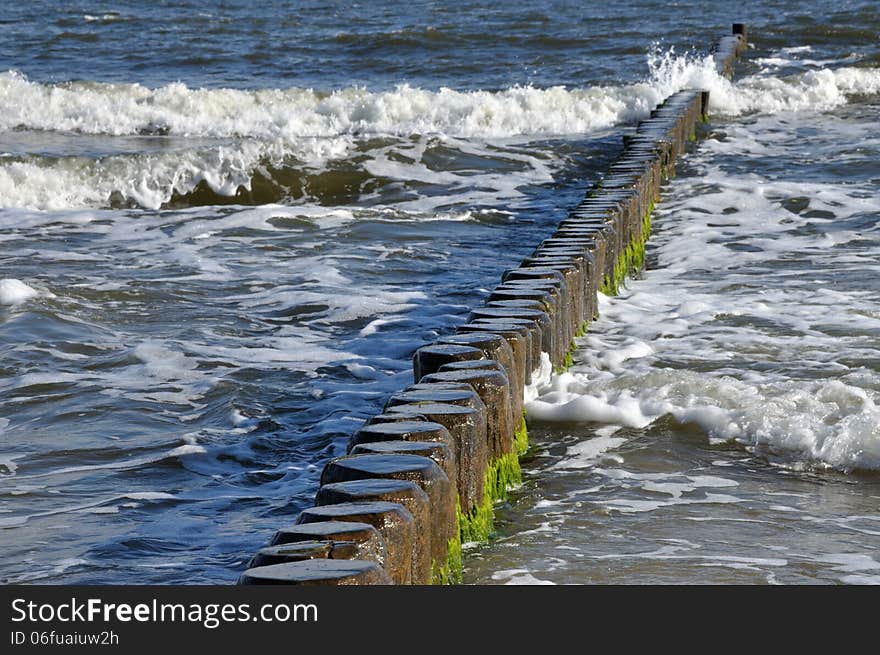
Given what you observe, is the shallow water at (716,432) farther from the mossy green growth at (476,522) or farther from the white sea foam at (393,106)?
the white sea foam at (393,106)

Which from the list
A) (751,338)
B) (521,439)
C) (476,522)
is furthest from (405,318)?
(476,522)

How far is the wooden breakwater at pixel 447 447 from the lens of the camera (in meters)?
3.09

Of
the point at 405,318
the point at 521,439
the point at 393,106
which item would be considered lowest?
the point at 405,318

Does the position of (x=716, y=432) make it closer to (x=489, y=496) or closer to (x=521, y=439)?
(x=521, y=439)

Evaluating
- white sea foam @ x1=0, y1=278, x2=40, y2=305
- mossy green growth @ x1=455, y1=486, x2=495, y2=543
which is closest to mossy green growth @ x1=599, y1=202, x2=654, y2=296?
mossy green growth @ x1=455, y1=486, x2=495, y2=543

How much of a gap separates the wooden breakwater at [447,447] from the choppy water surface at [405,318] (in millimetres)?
213

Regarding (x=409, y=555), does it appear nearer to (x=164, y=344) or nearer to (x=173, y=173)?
(x=164, y=344)

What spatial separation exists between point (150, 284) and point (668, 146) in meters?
5.34

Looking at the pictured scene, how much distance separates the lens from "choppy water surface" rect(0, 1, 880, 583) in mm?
4410

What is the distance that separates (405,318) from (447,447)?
12.5 feet

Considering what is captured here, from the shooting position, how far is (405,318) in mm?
7641

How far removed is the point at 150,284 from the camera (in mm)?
8414

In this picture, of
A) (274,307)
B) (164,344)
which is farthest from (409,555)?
(274,307)

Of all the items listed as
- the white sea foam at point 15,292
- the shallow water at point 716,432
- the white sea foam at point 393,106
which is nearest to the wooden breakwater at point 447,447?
the shallow water at point 716,432
